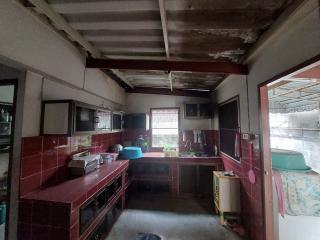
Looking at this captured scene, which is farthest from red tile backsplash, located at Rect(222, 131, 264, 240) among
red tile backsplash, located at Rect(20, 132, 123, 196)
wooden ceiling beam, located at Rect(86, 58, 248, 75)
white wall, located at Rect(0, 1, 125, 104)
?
white wall, located at Rect(0, 1, 125, 104)

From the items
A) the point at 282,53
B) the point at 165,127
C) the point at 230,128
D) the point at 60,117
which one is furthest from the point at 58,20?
the point at 165,127

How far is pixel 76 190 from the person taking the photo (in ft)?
5.70

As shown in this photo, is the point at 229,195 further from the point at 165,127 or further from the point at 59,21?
the point at 59,21

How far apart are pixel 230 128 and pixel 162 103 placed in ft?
6.05

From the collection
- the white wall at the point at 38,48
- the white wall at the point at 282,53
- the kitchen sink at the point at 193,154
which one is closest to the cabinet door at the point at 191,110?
the kitchen sink at the point at 193,154

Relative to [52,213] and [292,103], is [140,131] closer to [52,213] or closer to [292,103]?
[52,213]

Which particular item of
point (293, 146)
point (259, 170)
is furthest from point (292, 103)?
point (259, 170)

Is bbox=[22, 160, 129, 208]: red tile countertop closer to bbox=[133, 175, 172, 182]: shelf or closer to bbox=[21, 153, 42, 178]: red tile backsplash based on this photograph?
bbox=[21, 153, 42, 178]: red tile backsplash

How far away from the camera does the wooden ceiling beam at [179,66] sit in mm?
2244

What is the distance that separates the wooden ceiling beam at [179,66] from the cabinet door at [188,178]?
232cm

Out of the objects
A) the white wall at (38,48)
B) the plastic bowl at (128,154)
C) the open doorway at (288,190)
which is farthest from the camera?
the plastic bowl at (128,154)

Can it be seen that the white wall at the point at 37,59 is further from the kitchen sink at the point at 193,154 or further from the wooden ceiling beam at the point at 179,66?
the kitchen sink at the point at 193,154

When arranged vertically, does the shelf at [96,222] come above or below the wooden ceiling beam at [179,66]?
below

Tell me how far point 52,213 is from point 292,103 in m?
5.73
